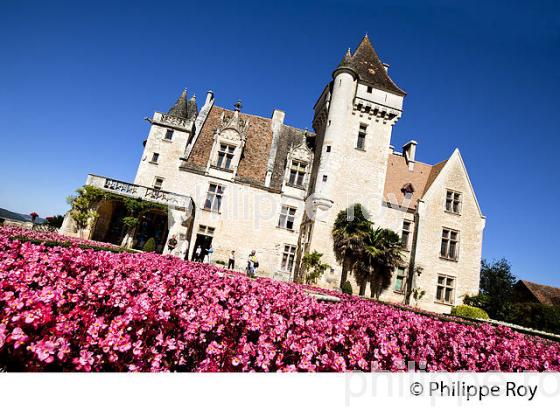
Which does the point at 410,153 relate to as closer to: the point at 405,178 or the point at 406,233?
the point at 405,178

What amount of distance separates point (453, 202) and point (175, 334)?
25777 millimetres

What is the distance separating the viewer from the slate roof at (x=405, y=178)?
78.4 ft

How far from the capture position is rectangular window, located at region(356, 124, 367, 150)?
23.3 m

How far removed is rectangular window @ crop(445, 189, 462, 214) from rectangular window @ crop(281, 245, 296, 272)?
516 inches

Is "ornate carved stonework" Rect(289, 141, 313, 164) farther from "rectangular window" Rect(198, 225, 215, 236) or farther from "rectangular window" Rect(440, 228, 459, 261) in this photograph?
"rectangular window" Rect(440, 228, 459, 261)

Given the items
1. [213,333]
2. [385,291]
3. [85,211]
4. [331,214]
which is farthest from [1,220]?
[385,291]

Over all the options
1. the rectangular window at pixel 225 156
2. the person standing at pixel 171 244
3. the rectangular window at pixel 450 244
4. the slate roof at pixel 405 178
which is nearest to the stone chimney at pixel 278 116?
the rectangular window at pixel 225 156

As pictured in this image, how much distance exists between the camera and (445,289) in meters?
22.1

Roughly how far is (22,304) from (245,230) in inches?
776

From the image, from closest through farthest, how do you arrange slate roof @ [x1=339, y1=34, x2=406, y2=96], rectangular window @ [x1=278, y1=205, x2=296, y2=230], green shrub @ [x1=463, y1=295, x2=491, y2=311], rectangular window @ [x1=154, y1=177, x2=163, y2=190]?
green shrub @ [x1=463, y1=295, x2=491, y2=311], rectangular window @ [x1=154, y1=177, x2=163, y2=190], rectangular window @ [x1=278, y1=205, x2=296, y2=230], slate roof @ [x1=339, y1=34, x2=406, y2=96]

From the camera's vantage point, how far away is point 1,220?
66.0 feet

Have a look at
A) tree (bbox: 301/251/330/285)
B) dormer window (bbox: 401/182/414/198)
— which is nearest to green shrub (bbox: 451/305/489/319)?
tree (bbox: 301/251/330/285)

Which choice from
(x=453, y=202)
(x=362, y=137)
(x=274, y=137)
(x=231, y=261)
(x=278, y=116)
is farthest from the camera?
(x=278, y=116)

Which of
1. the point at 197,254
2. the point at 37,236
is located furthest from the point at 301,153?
the point at 37,236
